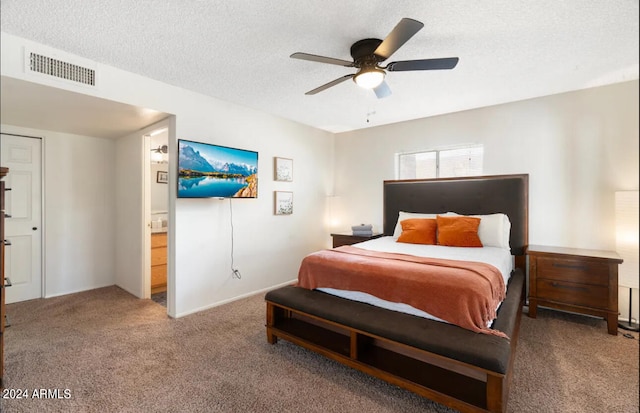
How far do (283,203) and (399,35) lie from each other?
274cm

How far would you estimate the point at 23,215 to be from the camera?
365cm

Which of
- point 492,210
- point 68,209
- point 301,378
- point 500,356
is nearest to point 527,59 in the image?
point 492,210

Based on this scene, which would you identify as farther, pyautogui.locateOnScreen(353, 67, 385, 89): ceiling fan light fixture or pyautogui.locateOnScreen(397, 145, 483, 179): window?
pyautogui.locateOnScreen(397, 145, 483, 179): window

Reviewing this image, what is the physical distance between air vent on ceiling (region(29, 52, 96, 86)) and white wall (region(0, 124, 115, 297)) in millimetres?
1787

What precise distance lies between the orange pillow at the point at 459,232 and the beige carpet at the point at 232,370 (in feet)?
2.92

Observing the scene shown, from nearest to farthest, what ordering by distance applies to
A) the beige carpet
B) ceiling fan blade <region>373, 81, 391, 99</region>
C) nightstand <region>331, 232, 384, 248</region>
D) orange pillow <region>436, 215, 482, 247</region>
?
the beige carpet, ceiling fan blade <region>373, 81, 391, 99</region>, orange pillow <region>436, 215, 482, 247</region>, nightstand <region>331, 232, 384, 248</region>

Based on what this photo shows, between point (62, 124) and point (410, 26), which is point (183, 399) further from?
point (62, 124)

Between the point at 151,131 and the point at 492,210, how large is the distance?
157 inches

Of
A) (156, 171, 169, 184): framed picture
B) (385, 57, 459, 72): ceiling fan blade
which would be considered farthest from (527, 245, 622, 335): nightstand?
(156, 171, 169, 184): framed picture

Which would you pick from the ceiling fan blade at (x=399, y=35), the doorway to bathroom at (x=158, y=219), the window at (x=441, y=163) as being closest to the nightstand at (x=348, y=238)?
the window at (x=441, y=163)

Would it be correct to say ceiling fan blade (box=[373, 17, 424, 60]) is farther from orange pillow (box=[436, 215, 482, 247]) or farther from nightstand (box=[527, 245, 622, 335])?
nightstand (box=[527, 245, 622, 335])

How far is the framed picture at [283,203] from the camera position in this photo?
13.6ft

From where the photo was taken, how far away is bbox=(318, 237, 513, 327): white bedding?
7.22 feet

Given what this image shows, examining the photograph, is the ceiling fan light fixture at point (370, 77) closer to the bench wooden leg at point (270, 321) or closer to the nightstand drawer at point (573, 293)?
the bench wooden leg at point (270, 321)
